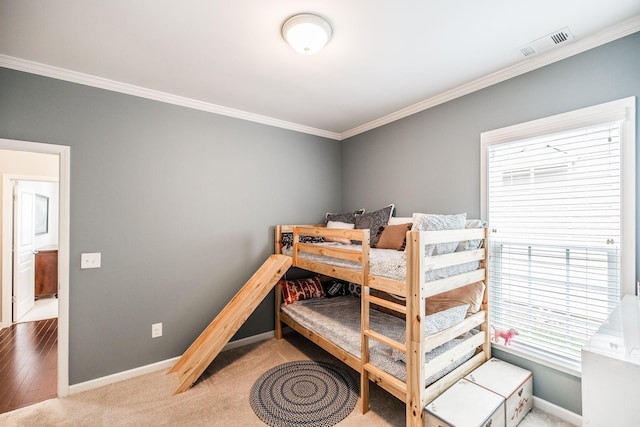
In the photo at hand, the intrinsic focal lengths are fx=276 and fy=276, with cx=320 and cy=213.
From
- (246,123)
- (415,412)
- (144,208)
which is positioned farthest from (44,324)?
(415,412)

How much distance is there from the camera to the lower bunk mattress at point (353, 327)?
1879 millimetres

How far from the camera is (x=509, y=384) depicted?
1.88 meters

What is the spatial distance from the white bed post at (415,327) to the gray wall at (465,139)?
3.48ft

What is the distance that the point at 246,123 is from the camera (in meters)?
3.14

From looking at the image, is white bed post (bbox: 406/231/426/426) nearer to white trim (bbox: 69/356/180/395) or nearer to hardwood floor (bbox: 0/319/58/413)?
white trim (bbox: 69/356/180/395)

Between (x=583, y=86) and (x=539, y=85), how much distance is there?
0.85 ft

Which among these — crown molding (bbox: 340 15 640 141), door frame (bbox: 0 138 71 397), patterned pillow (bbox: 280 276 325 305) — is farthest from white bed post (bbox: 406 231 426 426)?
door frame (bbox: 0 138 71 397)

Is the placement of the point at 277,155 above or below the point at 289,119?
below

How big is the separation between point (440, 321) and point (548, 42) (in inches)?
78.4

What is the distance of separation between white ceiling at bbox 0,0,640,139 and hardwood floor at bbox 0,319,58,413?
2.56 m

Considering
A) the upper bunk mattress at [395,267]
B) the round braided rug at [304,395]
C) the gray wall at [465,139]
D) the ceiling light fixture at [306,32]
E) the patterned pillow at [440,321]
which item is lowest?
the round braided rug at [304,395]

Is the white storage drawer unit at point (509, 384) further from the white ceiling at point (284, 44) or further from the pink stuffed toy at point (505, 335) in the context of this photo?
the white ceiling at point (284, 44)

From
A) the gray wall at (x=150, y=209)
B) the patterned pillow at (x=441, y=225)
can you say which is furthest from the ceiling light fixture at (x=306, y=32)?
the gray wall at (x=150, y=209)

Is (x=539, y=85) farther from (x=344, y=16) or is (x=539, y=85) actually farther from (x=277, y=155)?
(x=277, y=155)
